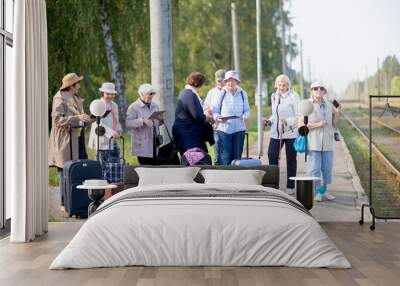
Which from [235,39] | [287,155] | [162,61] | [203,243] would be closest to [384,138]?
[287,155]

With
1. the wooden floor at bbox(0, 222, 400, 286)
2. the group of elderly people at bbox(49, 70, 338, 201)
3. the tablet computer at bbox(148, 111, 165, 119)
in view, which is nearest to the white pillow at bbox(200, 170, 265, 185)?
the group of elderly people at bbox(49, 70, 338, 201)

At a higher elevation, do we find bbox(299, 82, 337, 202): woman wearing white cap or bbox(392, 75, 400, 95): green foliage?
bbox(392, 75, 400, 95): green foliage

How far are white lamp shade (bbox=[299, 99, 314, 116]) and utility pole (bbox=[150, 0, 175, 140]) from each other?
1.43 metres

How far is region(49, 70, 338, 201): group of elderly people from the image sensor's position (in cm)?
738

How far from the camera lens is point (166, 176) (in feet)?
22.2

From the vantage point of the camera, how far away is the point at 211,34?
887 centimetres

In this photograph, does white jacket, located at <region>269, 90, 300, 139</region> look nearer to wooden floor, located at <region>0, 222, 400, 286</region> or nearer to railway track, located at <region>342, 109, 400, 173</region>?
railway track, located at <region>342, 109, 400, 173</region>

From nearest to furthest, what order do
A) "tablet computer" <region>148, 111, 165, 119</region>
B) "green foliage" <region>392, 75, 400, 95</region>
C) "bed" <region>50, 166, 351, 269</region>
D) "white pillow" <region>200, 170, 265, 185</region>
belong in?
1. "bed" <region>50, 166, 351, 269</region>
2. "white pillow" <region>200, 170, 265, 185</region>
3. "tablet computer" <region>148, 111, 165, 119</region>
4. "green foliage" <region>392, 75, 400, 95</region>

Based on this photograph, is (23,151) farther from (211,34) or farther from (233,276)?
(211,34)

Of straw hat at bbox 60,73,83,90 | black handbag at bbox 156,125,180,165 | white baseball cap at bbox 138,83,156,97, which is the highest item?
straw hat at bbox 60,73,83,90

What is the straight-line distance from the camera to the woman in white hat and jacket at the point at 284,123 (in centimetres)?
785

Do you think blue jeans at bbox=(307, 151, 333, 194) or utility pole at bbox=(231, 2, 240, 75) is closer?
blue jeans at bbox=(307, 151, 333, 194)

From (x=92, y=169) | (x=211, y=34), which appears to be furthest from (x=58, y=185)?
(x=211, y=34)

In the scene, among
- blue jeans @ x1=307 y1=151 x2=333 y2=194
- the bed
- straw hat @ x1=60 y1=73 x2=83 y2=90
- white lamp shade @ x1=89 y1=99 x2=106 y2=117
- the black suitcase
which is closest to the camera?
the bed
